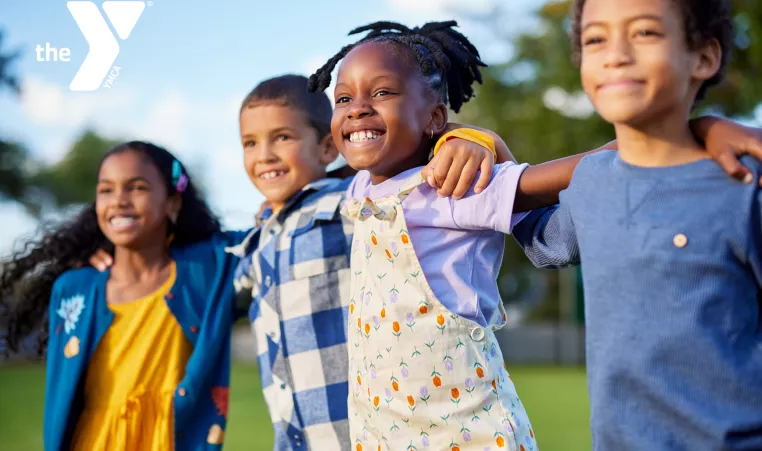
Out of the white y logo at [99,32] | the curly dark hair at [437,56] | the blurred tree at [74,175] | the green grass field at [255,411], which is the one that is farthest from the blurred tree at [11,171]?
the curly dark hair at [437,56]

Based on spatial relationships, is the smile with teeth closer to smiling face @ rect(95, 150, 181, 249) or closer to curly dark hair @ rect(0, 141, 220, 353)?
smiling face @ rect(95, 150, 181, 249)

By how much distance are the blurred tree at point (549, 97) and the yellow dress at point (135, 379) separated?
15160 mm

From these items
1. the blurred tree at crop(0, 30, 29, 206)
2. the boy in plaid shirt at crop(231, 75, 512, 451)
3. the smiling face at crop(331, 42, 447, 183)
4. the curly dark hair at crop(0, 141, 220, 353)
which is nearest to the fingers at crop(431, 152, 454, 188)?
the smiling face at crop(331, 42, 447, 183)

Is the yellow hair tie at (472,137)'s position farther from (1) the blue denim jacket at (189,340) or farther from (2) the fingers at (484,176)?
(1) the blue denim jacket at (189,340)

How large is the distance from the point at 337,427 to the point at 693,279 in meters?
1.50

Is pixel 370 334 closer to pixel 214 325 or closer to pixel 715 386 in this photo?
pixel 715 386

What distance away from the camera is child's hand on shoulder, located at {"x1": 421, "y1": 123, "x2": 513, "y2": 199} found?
229cm

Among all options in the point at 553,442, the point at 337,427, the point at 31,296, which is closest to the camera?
the point at 337,427

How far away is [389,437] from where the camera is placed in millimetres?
2389

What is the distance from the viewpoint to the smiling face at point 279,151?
3.33m

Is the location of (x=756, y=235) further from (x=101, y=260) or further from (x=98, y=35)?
(x=98, y=35)

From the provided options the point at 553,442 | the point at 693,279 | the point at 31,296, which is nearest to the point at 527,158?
the point at 553,442

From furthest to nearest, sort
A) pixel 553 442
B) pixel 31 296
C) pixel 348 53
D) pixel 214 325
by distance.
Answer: pixel 553 442 → pixel 31 296 → pixel 214 325 → pixel 348 53

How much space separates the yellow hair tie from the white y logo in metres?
3.20
